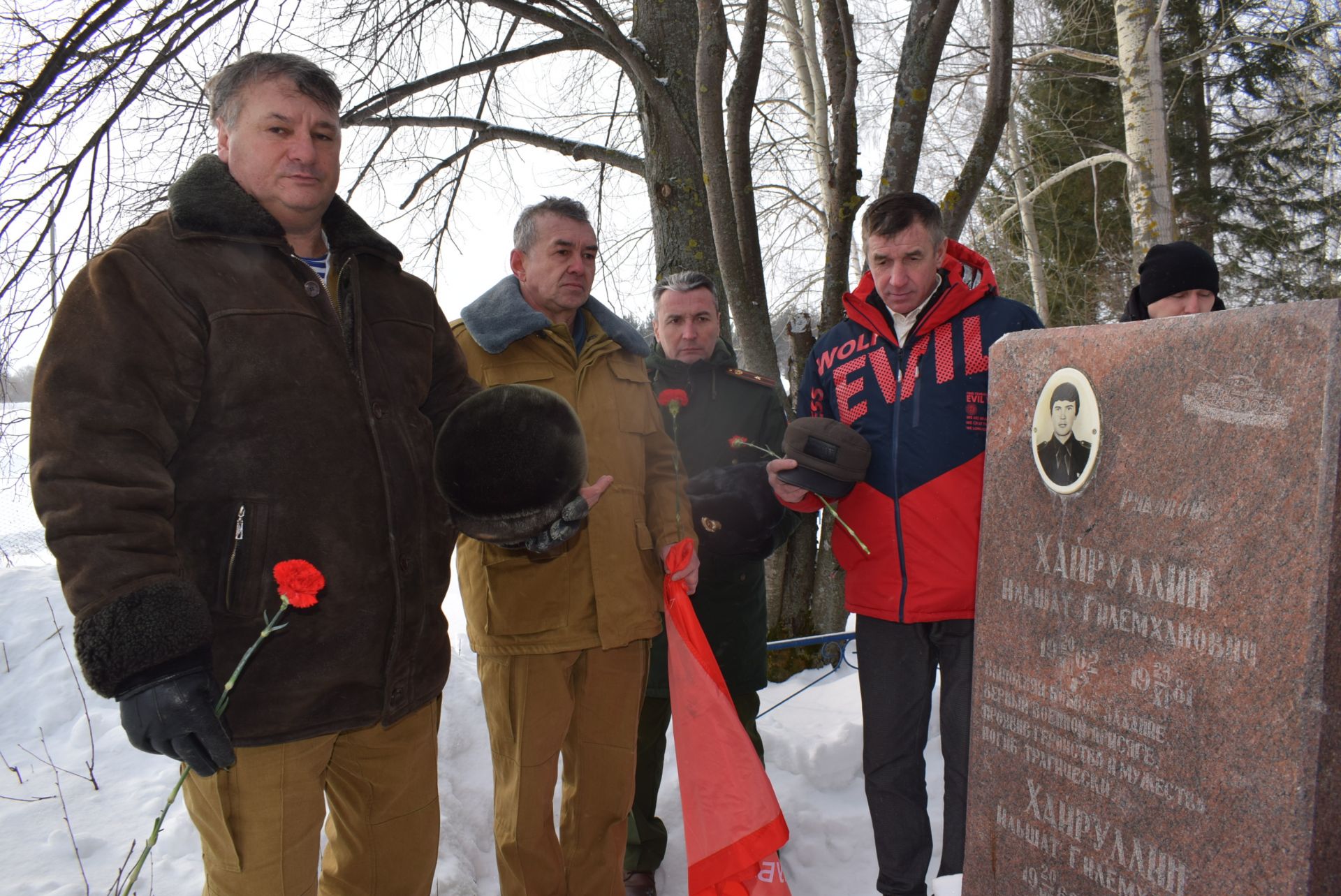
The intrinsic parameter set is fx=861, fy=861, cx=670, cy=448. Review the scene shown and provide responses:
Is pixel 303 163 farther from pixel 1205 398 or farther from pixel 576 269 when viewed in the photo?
pixel 1205 398

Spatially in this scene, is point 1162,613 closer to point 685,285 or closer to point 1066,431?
point 1066,431

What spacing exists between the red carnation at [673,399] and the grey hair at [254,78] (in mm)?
1287

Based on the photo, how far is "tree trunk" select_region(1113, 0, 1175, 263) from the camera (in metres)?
7.29

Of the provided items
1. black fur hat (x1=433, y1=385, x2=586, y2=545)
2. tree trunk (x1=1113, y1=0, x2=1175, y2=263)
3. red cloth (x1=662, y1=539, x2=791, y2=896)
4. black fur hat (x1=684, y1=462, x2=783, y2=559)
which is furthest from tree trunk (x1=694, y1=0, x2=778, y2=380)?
tree trunk (x1=1113, y1=0, x2=1175, y2=263)

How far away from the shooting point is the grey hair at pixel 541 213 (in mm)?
2584

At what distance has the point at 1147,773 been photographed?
1735 millimetres

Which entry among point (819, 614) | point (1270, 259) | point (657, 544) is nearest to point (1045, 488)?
point (657, 544)

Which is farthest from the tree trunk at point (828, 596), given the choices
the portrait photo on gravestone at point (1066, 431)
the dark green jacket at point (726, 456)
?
the portrait photo on gravestone at point (1066, 431)

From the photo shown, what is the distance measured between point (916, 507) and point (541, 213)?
1400 mm

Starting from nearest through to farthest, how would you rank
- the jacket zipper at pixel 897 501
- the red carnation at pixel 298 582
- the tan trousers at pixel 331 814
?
1. the red carnation at pixel 298 582
2. the tan trousers at pixel 331 814
3. the jacket zipper at pixel 897 501

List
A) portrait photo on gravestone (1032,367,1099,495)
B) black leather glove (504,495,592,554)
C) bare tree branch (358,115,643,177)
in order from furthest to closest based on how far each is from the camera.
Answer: bare tree branch (358,115,643,177), black leather glove (504,495,592,554), portrait photo on gravestone (1032,367,1099,495)

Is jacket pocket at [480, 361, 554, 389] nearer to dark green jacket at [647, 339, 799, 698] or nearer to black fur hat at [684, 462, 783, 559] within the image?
black fur hat at [684, 462, 783, 559]

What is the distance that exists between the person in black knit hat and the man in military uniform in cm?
140

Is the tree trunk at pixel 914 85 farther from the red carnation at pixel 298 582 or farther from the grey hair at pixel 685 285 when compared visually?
the red carnation at pixel 298 582
